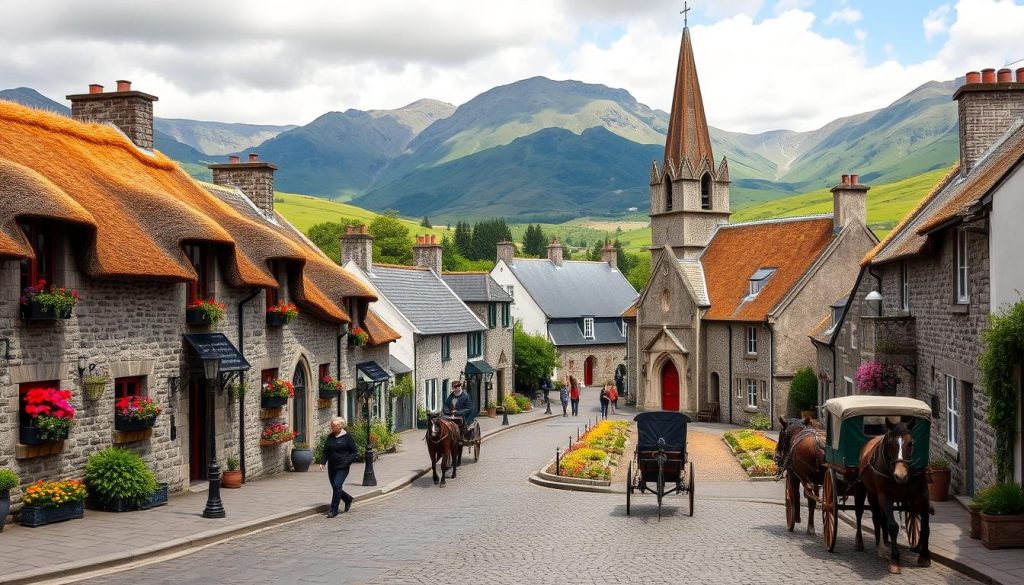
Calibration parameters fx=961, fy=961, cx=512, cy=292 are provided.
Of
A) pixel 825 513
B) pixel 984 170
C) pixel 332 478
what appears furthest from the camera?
pixel 984 170

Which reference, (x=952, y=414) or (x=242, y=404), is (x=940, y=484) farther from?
(x=242, y=404)

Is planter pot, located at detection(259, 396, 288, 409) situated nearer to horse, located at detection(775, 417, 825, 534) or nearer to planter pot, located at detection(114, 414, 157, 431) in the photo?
planter pot, located at detection(114, 414, 157, 431)

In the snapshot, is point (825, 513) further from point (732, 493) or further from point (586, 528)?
point (732, 493)

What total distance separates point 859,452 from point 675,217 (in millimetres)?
44123

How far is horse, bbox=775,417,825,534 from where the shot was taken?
15.5 meters

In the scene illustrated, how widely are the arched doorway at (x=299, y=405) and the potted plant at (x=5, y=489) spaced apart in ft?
37.8

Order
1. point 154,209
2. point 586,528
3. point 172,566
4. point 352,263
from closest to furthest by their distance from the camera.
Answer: point 172,566 < point 586,528 < point 154,209 < point 352,263

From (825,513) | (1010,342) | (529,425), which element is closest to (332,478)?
(825,513)

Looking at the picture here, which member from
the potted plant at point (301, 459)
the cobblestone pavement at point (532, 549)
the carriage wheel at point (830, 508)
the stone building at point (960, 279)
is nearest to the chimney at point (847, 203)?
the stone building at point (960, 279)

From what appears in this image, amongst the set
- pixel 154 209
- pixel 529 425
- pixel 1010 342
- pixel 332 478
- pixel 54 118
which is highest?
pixel 54 118

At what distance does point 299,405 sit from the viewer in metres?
27.0

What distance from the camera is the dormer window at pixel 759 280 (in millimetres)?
49062

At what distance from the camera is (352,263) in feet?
142

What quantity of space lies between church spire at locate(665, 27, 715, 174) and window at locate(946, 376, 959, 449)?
3777 cm
